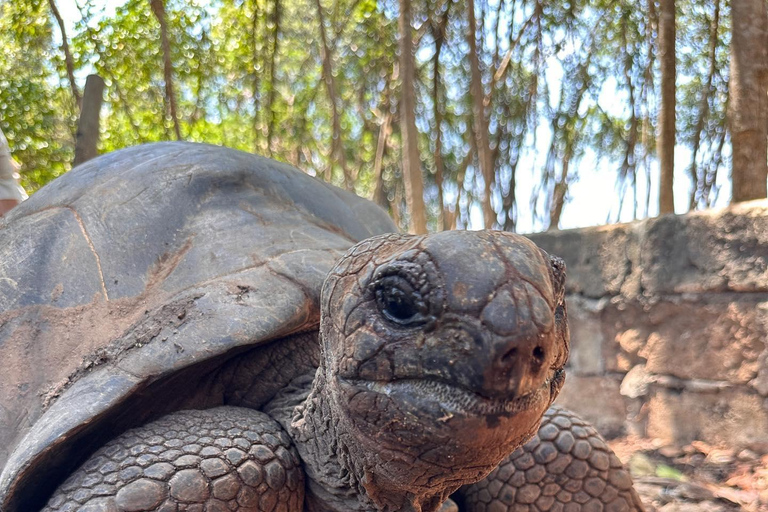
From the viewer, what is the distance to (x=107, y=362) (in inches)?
68.2

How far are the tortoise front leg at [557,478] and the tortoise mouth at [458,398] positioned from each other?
78 cm

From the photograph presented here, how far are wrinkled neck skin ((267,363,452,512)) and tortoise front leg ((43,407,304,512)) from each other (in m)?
0.05

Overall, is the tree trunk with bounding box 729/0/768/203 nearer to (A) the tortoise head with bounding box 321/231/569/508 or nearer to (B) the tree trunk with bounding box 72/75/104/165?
(A) the tortoise head with bounding box 321/231/569/508

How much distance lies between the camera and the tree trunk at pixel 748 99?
364 centimetres

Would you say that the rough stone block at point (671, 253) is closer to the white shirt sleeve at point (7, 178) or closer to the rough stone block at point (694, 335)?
the rough stone block at point (694, 335)

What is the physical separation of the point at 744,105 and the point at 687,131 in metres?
10.2

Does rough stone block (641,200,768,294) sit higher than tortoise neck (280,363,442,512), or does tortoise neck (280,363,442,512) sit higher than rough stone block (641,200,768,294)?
rough stone block (641,200,768,294)

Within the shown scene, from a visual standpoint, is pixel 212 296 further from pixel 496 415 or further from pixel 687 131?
pixel 687 131

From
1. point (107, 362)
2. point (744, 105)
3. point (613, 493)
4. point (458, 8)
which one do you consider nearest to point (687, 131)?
point (458, 8)

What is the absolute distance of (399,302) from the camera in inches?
49.4

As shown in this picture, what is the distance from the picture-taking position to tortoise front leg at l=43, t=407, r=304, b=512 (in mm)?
1527

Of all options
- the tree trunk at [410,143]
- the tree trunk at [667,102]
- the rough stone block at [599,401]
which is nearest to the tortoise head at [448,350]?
the rough stone block at [599,401]

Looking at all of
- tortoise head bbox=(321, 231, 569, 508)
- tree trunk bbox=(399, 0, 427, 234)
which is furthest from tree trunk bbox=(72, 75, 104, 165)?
tortoise head bbox=(321, 231, 569, 508)

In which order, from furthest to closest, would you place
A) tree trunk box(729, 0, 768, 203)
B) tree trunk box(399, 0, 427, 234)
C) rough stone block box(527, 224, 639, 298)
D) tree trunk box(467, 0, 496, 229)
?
tree trunk box(467, 0, 496, 229) → tree trunk box(399, 0, 427, 234) → rough stone block box(527, 224, 639, 298) → tree trunk box(729, 0, 768, 203)
